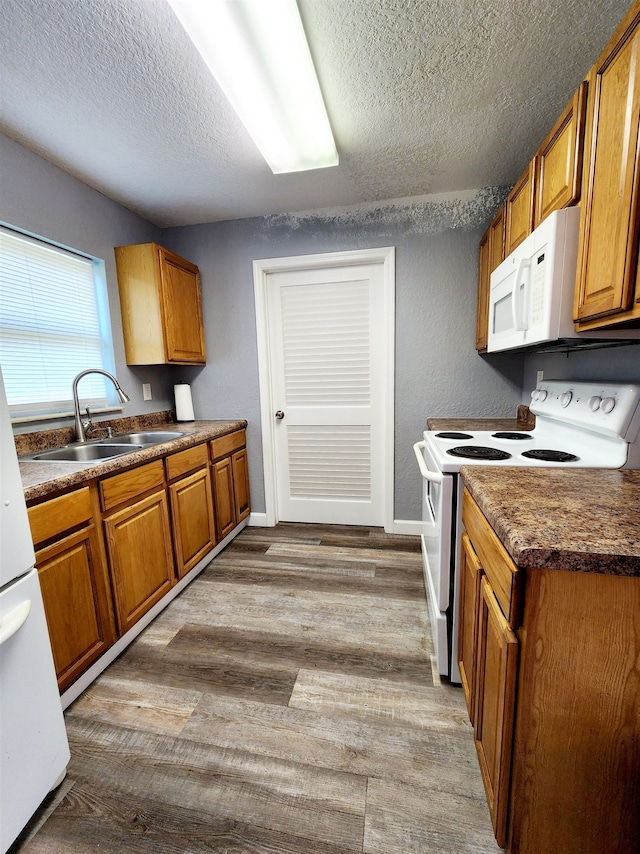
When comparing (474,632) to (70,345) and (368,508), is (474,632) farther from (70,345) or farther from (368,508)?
(70,345)

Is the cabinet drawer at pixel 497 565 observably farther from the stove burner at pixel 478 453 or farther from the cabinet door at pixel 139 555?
the cabinet door at pixel 139 555

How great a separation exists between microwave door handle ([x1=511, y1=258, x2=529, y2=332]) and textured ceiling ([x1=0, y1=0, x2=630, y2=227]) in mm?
749

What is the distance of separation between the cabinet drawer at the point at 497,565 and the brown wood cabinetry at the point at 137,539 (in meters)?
1.43

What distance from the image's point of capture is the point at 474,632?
3.63 feet

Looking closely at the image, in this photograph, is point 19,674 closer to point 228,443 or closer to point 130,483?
point 130,483

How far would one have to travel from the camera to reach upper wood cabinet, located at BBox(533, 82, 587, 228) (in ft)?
3.69

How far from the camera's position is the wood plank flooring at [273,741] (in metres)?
0.99

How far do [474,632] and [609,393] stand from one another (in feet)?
3.08

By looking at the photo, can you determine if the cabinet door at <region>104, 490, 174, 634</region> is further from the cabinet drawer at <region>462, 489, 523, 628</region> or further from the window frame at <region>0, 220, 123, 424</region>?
the cabinet drawer at <region>462, 489, 523, 628</region>

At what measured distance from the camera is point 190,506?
2.15 metres

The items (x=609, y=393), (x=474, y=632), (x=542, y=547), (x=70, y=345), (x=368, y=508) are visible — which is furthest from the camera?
(x=368, y=508)

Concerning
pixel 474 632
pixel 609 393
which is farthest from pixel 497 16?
pixel 474 632

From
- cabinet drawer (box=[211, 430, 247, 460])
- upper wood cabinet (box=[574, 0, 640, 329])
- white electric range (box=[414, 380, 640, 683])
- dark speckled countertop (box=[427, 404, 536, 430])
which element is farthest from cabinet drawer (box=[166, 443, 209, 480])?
upper wood cabinet (box=[574, 0, 640, 329])

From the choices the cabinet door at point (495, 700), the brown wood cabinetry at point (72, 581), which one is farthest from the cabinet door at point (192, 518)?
the cabinet door at point (495, 700)
